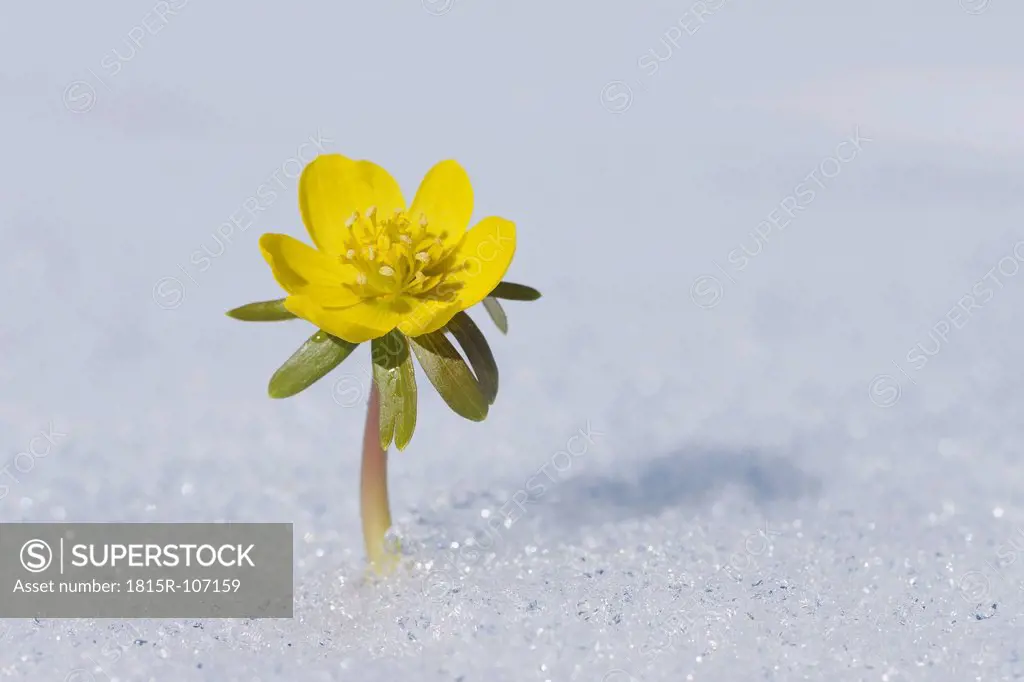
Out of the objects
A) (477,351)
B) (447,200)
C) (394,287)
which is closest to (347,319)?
(394,287)

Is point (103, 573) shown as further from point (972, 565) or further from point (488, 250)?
point (972, 565)

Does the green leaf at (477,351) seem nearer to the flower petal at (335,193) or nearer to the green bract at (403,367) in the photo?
the green bract at (403,367)

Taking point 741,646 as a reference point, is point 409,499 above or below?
above

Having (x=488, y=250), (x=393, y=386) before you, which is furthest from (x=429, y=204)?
(x=393, y=386)
